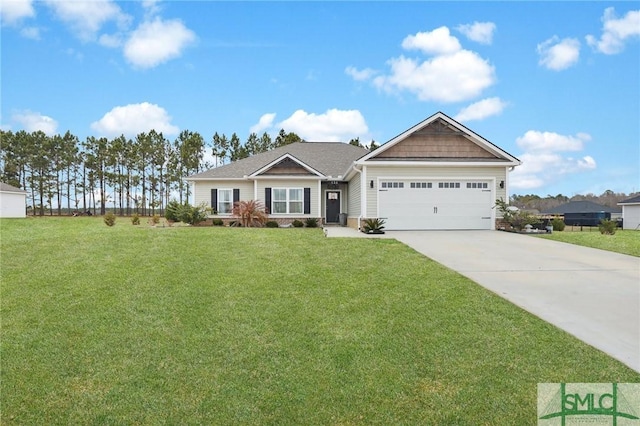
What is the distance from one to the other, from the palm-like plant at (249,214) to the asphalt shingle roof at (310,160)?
2279mm

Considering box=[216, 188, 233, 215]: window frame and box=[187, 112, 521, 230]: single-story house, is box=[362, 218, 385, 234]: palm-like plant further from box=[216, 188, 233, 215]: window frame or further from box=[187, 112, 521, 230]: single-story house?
box=[216, 188, 233, 215]: window frame

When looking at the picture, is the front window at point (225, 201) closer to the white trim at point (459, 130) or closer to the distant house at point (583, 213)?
the white trim at point (459, 130)

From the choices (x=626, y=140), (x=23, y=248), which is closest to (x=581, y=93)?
(x=626, y=140)

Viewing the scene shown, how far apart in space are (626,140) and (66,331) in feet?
70.0

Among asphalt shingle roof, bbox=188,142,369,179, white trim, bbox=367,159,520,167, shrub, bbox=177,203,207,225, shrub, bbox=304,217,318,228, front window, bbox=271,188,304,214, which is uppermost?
asphalt shingle roof, bbox=188,142,369,179

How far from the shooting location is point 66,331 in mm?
5055

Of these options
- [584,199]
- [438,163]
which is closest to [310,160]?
[438,163]

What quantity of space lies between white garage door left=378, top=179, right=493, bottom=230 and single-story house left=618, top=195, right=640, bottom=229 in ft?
64.4

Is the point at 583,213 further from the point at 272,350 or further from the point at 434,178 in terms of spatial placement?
the point at 272,350

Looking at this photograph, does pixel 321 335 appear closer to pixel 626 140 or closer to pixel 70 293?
pixel 70 293

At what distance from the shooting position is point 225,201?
21406mm

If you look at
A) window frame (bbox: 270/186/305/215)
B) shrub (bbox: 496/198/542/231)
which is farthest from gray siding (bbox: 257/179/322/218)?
shrub (bbox: 496/198/542/231)

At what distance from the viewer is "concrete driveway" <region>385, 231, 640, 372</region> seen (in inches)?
195

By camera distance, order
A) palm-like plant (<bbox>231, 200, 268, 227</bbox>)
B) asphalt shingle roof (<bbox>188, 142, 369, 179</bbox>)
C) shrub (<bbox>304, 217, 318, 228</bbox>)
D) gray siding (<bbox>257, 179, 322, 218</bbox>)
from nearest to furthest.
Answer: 1. palm-like plant (<bbox>231, 200, 268, 227</bbox>)
2. shrub (<bbox>304, 217, 318, 228</bbox>)
3. gray siding (<bbox>257, 179, 322, 218</bbox>)
4. asphalt shingle roof (<bbox>188, 142, 369, 179</bbox>)
